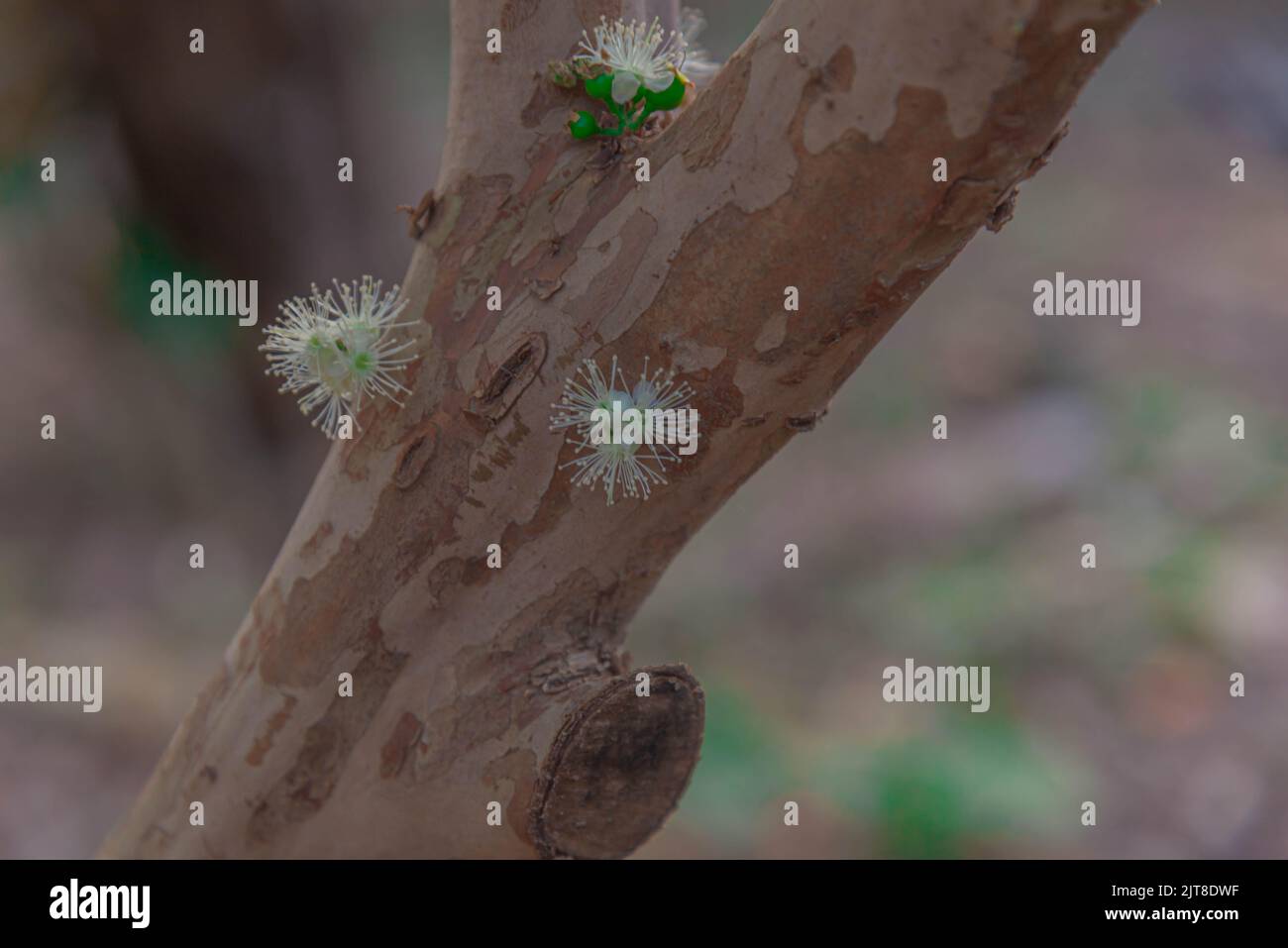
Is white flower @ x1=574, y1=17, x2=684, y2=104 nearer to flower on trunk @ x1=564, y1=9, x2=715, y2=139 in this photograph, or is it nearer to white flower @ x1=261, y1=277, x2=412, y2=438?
flower on trunk @ x1=564, y1=9, x2=715, y2=139

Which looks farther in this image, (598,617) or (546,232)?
(598,617)

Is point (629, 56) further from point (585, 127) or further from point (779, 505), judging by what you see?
point (779, 505)

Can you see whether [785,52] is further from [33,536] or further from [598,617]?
[33,536]

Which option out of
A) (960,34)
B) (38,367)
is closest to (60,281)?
(38,367)

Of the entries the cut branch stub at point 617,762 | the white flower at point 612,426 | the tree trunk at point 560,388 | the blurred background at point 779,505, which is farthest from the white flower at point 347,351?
the blurred background at point 779,505

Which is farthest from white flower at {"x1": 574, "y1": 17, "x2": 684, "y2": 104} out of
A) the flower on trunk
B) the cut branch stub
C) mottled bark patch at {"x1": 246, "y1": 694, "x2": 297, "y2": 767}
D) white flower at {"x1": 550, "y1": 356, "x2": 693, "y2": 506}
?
mottled bark patch at {"x1": 246, "y1": 694, "x2": 297, "y2": 767}

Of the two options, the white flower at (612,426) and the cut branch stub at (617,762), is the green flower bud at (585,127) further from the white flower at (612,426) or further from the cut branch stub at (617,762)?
the cut branch stub at (617,762)
